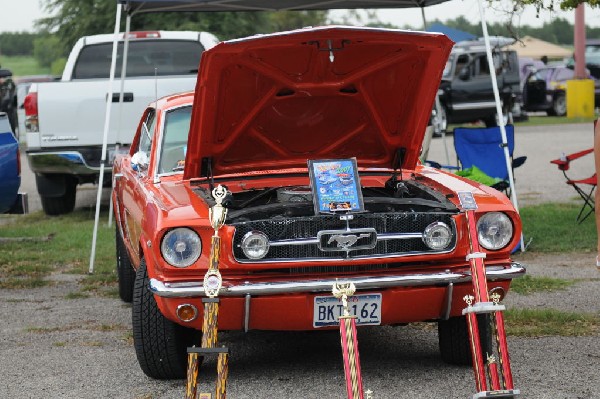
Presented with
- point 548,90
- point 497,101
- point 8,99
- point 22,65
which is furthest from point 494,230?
point 22,65

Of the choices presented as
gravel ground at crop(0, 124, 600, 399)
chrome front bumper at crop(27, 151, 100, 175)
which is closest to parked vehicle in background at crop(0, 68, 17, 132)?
chrome front bumper at crop(27, 151, 100, 175)

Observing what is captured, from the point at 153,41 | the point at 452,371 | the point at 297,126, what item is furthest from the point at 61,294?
Answer: the point at 153,41

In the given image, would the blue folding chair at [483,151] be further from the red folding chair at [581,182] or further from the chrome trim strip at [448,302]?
the chrome trim strip at [448,302]

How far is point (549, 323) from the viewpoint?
24.1 feet

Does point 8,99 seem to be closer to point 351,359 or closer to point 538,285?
point 538,285

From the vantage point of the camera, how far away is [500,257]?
5996mm

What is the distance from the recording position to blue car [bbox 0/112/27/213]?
931 cm

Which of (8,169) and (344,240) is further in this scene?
(8,169)

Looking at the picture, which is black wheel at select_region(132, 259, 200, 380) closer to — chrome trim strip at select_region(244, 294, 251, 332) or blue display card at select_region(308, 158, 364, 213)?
chrome trim strip at select_region(244, 294, 251, 332)

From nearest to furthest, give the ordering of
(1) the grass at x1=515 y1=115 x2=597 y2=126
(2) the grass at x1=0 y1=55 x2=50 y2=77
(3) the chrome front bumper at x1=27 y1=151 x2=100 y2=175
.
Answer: (3) the chrome front bumper at x1=27 y1=151 x2=100 y2=175 → (1) the grass at x1=515 y1=115 x2=597 y2=126 → (2) the grass at x1=0 y1=55 x2=50 y2=77

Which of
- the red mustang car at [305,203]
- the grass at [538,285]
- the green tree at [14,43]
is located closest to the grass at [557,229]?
the grass at [538,285]

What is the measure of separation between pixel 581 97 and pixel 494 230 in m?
27.3

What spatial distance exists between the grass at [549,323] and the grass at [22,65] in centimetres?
7209

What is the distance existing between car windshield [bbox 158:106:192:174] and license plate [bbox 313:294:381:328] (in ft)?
5.49
